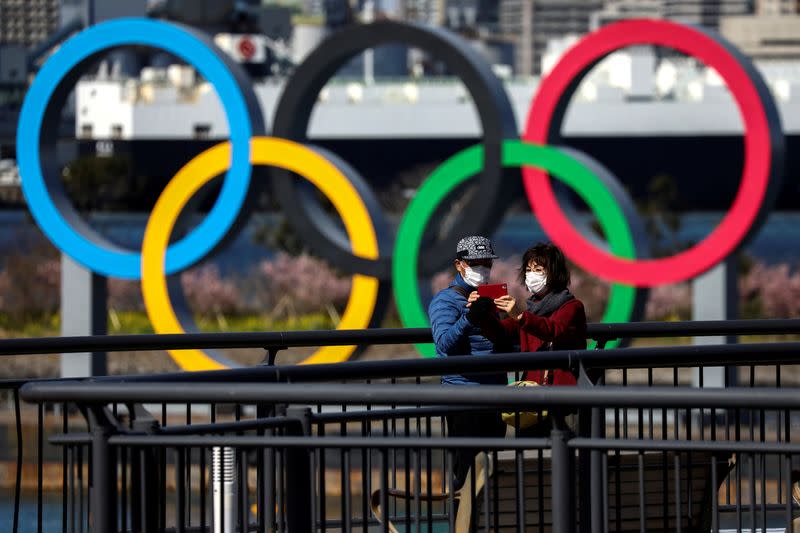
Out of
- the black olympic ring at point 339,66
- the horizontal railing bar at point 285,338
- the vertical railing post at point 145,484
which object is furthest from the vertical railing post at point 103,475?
the black olympic ring at point 339,66

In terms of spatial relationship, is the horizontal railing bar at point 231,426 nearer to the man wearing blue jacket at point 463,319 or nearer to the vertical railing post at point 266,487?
the vertical railing post at point 266,487

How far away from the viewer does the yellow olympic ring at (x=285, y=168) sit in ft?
69.3

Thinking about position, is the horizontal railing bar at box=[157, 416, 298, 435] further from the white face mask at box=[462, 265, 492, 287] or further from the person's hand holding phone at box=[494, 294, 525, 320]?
the white face mask at box=[462, 265, 492, 287]

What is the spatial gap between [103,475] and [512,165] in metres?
16.1

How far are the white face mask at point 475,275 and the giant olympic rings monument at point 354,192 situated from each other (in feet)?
42.0

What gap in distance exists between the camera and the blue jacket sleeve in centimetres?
696

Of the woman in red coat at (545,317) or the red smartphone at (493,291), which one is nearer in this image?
the red smartphone at (493,291)

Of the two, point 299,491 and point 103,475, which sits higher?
point 103,475

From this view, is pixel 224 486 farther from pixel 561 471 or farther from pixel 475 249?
pixel 475 249

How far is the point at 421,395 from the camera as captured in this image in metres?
5.13

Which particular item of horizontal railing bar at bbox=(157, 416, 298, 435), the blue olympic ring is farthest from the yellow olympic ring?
horizontal railing bar at bbox=(157, 416, 298, 435)

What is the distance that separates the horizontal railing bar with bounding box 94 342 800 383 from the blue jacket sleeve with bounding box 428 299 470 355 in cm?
26

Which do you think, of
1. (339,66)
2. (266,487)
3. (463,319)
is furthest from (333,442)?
(339,66)

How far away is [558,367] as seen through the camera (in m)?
6.82
